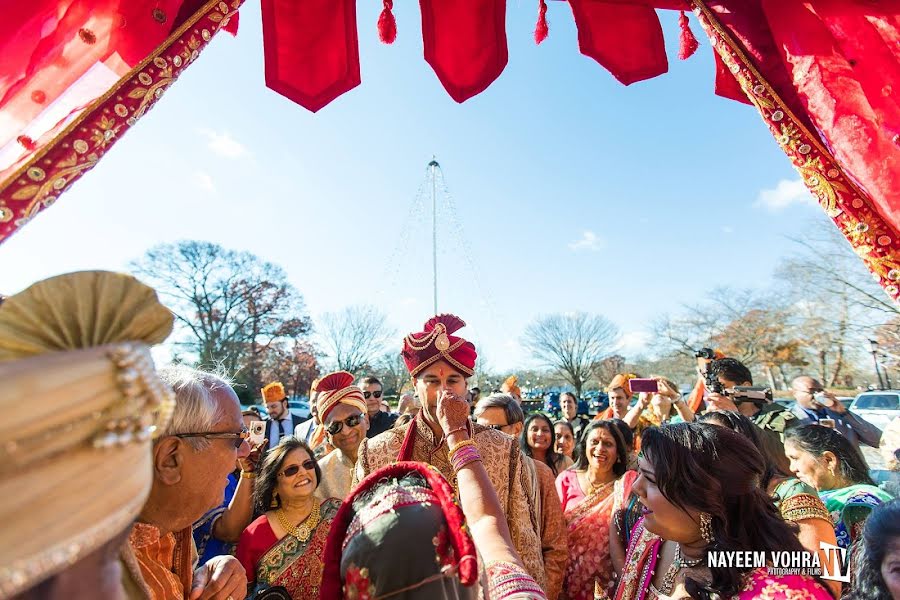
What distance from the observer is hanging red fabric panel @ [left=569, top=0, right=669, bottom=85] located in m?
2.78

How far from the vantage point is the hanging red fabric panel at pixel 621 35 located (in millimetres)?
2775

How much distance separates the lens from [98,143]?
5.79 ft

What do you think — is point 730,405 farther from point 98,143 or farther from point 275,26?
point 98,143

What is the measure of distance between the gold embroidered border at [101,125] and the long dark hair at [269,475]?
232cm

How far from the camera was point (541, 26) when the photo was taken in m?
2.79

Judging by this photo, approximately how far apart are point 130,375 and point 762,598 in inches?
81.8

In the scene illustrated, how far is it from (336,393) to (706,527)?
129 inches

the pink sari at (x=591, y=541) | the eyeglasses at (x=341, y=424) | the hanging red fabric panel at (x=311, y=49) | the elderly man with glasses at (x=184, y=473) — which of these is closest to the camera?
the elderly man with glasses at (x=184, y=473)

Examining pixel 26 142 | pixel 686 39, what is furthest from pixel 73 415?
pixel 686 39

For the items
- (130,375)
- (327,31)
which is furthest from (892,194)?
(327,31)

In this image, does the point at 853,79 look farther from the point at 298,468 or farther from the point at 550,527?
the point at 298,468

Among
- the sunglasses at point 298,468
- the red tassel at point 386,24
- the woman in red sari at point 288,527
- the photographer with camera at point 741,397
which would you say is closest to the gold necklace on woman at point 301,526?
the woman in red sari at point 288,527

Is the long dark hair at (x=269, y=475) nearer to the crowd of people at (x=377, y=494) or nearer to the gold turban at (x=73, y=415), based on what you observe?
the crowd of people at (x=377, y=494)

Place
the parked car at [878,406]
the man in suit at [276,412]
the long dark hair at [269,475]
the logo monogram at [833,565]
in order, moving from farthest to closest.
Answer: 1. the parked car at [878,406]
2. the man in suit at [276,412]
3. the long dark hair at [269,475]
4. the logo monogram at [833,565]
